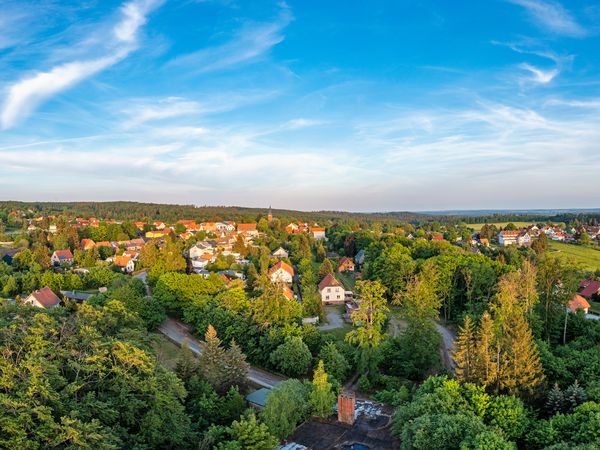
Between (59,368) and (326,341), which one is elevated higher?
(59,368)

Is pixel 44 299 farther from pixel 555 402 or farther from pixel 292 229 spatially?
pixel 292 229

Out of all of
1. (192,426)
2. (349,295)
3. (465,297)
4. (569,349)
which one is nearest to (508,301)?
(569,349)

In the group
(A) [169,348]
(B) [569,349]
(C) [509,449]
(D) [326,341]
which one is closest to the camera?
(C) [509,449]

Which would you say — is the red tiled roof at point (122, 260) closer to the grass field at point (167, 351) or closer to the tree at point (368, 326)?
the grass field at point (167, 351)

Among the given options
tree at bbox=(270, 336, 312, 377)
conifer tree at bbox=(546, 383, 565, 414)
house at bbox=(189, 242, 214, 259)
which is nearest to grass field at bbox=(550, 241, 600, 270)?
conifer tree at bbox=(546, 383, 565, 414)

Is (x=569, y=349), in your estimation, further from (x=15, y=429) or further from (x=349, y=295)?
(x=15, y=429)

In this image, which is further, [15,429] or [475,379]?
[475,379]
